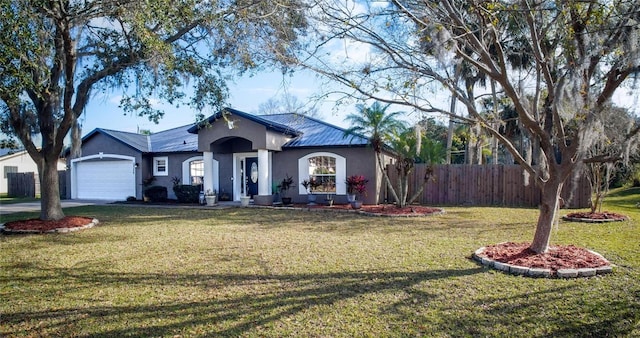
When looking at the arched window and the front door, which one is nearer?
the arched window

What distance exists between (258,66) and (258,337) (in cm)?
628

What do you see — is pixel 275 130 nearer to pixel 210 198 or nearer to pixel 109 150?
pixel 210 198

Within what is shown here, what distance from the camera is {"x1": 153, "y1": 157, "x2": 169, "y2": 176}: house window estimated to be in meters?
19.6

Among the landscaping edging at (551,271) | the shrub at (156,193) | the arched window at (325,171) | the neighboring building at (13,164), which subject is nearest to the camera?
the landscaping edging at (551,271)

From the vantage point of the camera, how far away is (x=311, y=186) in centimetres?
1636

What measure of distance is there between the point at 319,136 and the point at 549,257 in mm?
11978

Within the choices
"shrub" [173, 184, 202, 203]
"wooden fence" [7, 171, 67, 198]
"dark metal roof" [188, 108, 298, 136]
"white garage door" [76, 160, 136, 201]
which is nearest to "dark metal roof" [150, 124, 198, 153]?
"white garage door" [76, 160, 136, 201]

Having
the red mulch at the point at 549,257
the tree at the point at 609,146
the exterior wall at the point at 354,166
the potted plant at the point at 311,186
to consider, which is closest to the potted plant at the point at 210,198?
the exterior wall at the point at 354,166

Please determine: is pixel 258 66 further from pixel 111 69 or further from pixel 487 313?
pixel 487 313

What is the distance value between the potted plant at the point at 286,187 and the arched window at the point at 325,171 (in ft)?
1.61

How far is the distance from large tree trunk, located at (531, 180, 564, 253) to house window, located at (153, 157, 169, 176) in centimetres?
1720

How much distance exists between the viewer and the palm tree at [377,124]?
1359 centimetres

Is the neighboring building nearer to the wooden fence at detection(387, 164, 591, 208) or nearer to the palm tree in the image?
the palm tree

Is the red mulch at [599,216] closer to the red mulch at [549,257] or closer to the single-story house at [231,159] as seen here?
the red mulch at [549,257]
